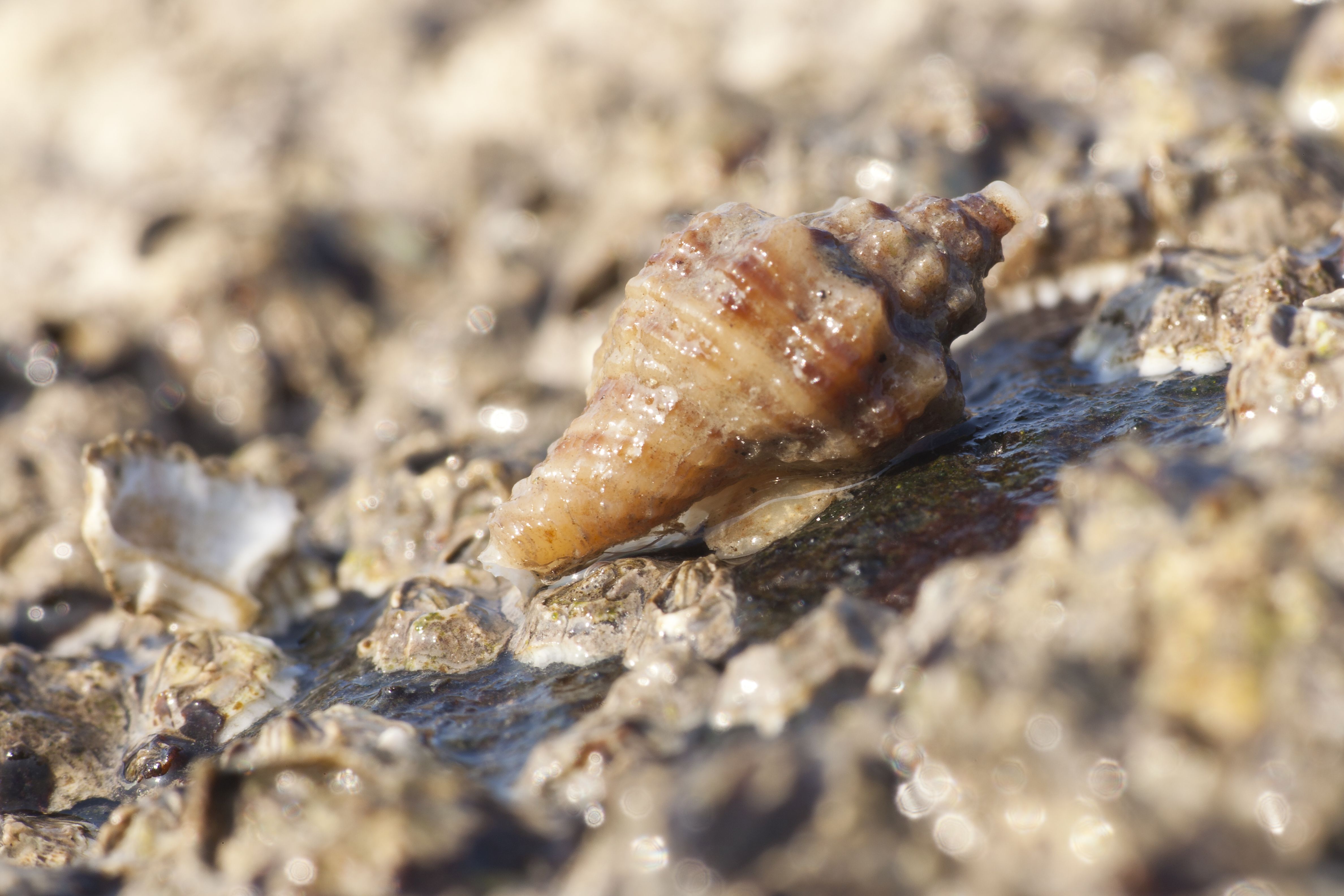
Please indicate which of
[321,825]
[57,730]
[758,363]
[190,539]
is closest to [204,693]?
[57,730]

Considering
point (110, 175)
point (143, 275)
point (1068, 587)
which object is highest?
point (110, 175)

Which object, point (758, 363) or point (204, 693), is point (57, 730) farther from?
point (758, 363)

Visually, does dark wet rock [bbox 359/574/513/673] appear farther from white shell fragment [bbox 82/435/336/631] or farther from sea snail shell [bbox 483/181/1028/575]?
white shell fragment [bbox 82/435/336/631]

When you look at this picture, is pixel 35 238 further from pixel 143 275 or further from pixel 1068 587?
pixel 1068 587

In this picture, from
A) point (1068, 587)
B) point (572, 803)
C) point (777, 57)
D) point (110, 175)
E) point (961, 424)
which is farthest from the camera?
point (110, 175)

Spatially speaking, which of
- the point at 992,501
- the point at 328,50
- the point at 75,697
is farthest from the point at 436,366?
A: the point at 328,50

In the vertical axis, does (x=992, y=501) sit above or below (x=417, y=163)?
below
